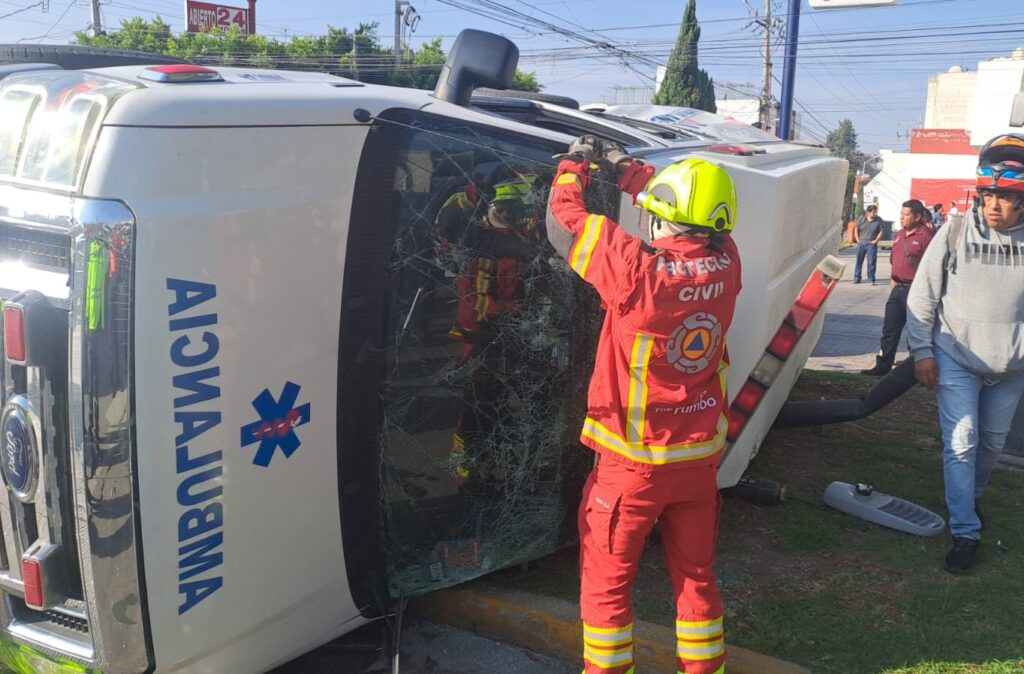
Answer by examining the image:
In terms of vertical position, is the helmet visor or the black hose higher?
the helmet visor

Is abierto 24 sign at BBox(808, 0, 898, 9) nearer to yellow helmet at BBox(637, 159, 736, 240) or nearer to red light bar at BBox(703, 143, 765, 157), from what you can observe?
red light bar at BBox(703, 143, 765, 157)

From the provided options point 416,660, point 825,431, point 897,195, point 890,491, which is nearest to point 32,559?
point 416,660

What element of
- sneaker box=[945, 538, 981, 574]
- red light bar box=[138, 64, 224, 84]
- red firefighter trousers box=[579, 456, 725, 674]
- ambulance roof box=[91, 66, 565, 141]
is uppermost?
red light bar box=[138, 64, 224, 84]

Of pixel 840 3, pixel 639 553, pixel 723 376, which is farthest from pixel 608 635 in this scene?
pixel 840 3

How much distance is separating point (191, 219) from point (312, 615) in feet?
4.20

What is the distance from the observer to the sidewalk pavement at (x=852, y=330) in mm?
8562

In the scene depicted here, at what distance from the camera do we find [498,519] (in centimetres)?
302

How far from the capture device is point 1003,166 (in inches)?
137

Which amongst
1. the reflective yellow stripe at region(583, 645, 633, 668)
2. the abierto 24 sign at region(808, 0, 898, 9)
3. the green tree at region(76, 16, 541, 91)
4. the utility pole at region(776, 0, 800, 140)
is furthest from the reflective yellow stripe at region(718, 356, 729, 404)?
the green tree at region(76, 16, 541, 91)

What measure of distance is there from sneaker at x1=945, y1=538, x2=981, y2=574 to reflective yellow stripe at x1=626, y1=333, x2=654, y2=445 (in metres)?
1.84

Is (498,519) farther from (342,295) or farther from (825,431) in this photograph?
(825,431)

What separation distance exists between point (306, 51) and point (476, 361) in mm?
37219

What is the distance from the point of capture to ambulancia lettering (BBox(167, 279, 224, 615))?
2125 mm

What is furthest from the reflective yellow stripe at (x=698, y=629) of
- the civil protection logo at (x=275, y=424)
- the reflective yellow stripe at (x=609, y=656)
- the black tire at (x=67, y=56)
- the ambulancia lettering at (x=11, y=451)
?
the black tire at (x=67, y=56)
